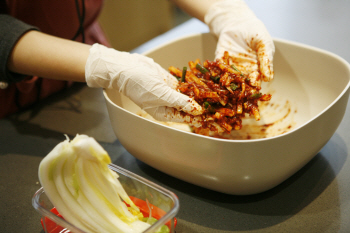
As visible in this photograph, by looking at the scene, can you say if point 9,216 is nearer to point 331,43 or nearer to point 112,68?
point 112,68

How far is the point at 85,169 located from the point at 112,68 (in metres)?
0.29

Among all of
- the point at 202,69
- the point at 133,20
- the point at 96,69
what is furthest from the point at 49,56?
the point at 133,20

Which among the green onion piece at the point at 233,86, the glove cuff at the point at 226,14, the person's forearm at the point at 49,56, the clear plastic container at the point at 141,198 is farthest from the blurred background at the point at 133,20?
the clear plastic container at the point at 141,198

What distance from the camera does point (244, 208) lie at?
0.73 metres

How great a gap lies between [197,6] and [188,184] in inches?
25.7

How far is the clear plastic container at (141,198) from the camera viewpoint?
1.89 feet

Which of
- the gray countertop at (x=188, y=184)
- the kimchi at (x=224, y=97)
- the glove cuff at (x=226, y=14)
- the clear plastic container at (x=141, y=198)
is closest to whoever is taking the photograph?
the clear plastic container at (x=141, y=198)

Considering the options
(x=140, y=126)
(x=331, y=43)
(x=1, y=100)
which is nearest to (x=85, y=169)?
(x=140, y=126)

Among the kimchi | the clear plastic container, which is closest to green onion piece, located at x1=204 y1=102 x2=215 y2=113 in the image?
the kimchi

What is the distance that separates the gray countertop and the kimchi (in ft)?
0.57

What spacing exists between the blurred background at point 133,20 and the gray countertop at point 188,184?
160 cm

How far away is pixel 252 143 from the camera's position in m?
0.61

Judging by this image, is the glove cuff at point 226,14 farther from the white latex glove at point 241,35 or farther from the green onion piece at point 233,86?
the green onion piece at point 233,86

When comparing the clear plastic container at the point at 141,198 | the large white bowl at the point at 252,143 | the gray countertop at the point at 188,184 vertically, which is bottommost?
the gray countertop at the point at 188,184
